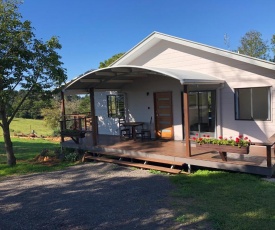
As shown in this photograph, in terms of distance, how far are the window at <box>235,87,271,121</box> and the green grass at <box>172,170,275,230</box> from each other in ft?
9.03

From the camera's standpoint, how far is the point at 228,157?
792 cm

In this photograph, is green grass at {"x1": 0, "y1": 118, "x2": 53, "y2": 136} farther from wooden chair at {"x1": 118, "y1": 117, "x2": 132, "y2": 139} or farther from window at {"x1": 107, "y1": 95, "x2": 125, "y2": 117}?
wooden chair at {"x1": 118, "y1": 117, "x2": 132, "y2": 139}

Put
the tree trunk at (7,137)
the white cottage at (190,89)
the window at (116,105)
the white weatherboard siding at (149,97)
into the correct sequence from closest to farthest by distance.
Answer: the white cottage at (190,89) < the tree trunk at (7,137) < the white weatherboard siding at (149,97) < the window at (116,105)

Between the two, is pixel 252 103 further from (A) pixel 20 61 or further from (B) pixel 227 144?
(A) pixel 20 61

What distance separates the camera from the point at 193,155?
26.8ft

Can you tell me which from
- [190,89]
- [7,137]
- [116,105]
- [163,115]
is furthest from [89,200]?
[116,105]

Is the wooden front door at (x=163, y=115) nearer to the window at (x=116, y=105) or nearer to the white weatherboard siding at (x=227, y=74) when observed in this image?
the white weatherboard siding at (x=227, y=74)

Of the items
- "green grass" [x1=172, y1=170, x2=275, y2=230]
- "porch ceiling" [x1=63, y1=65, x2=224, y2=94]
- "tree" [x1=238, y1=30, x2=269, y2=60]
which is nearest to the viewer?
"green grass" [x1=172, y1=170, x2=275, y2=230]

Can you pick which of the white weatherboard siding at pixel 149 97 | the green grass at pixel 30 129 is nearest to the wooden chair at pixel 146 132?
the white weatherboard siding at pixel 149 97

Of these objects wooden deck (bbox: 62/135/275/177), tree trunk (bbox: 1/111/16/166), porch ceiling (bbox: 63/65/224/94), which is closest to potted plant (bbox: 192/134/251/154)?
wooden deck (bbox: 62/135/275/177)

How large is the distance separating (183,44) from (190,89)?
168 cm

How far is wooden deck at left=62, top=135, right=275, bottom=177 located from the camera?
22.8ft

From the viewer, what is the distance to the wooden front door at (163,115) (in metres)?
11.3

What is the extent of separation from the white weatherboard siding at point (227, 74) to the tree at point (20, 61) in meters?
4.18
